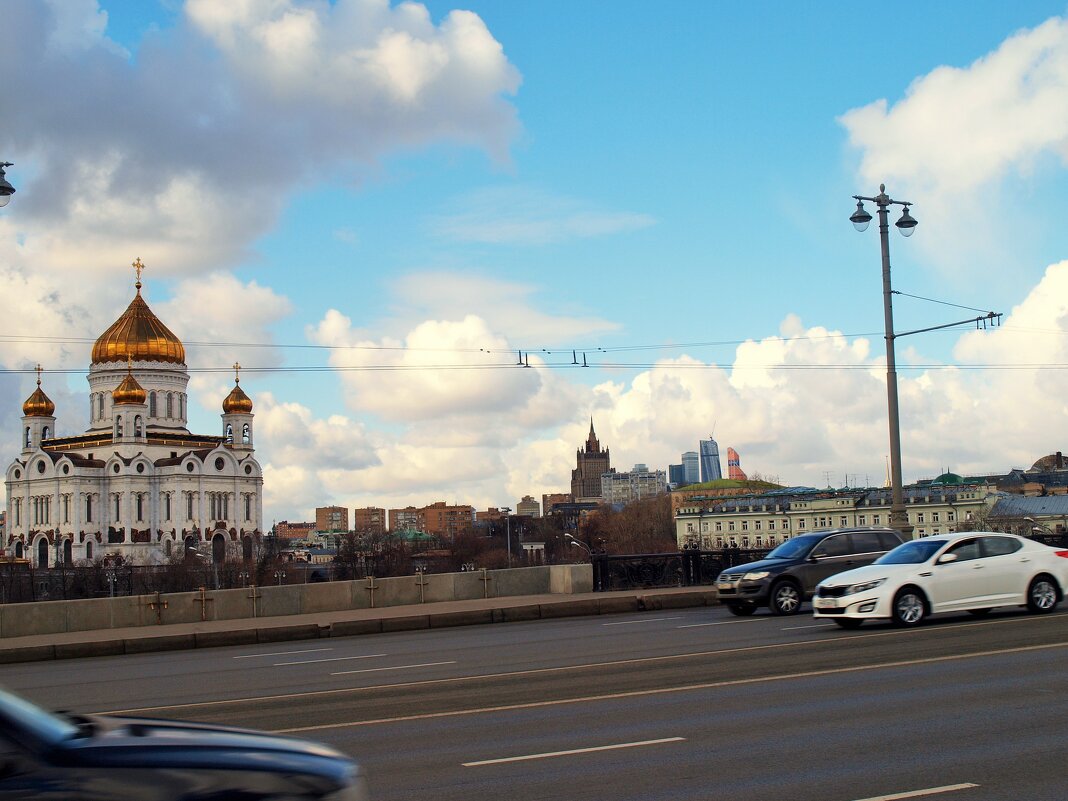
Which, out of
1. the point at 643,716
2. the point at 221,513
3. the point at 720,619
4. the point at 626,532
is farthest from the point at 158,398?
the point at 643,716

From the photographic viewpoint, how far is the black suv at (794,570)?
74.7 feet

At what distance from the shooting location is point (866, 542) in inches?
943

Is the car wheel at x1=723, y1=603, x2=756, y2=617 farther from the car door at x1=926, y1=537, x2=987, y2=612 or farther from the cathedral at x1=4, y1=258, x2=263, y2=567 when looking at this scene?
the cathedral at x1=4, y1=258, x2=263, y2=567

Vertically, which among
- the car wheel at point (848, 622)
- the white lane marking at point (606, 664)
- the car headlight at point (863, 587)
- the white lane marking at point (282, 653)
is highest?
the car headlight at point (863, 587)

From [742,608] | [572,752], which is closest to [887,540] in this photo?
[742,608]

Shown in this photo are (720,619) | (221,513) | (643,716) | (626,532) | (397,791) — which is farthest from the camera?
(626,532)

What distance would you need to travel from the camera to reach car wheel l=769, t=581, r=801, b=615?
74.8 feet

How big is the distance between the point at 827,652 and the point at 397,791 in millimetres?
8776

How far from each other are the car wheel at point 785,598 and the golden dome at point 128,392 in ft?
392

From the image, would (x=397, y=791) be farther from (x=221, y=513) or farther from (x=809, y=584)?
(x=221, y=513)

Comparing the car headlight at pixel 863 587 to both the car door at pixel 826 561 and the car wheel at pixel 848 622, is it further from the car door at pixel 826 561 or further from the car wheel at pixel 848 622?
the car door at pixel 826 561

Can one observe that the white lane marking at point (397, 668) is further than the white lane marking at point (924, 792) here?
Yes

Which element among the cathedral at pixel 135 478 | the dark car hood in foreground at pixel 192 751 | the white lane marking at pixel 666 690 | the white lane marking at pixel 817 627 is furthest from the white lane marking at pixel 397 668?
the cathedral at pixel 135 478

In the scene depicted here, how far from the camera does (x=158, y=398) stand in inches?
5458
